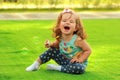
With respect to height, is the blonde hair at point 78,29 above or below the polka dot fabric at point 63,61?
above

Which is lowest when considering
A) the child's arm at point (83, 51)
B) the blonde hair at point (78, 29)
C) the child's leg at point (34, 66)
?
the child's leg at point (34, 66)

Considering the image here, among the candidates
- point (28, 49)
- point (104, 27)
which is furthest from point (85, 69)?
point (104, 27)

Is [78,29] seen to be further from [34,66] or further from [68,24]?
[34,66]

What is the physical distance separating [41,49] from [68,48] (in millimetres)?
1906

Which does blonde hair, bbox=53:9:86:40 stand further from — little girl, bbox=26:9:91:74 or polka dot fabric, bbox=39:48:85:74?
polka dot fabric, bbox=39:48:85:74

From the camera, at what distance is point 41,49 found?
763 cm

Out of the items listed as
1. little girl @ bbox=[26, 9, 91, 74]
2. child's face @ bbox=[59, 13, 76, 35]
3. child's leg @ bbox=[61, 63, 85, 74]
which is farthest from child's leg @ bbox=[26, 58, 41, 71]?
child's face @ bbox=[59, 13, 76, 35]

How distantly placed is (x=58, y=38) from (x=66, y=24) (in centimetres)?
27

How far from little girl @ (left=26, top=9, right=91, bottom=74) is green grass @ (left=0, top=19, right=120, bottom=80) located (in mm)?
113

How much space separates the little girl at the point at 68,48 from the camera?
18.7ft

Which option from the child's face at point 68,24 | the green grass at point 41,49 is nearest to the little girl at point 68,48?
the child's face at point 68,24

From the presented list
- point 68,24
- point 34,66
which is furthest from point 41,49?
point 68,24

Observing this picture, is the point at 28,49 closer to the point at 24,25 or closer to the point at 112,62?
the point at 112,62

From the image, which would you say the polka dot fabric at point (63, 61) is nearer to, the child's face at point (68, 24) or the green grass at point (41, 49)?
the green grass at point (41, 49)
